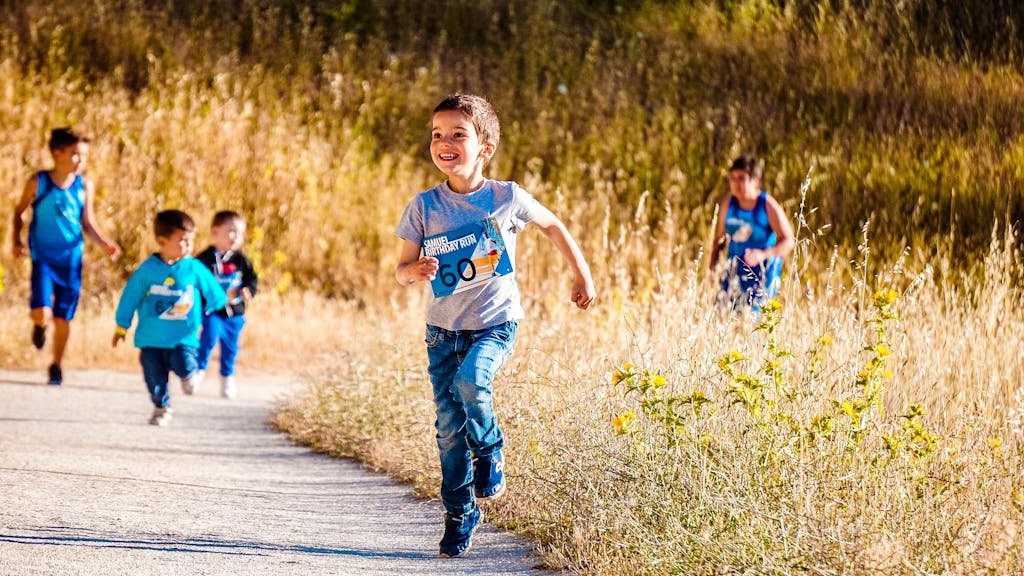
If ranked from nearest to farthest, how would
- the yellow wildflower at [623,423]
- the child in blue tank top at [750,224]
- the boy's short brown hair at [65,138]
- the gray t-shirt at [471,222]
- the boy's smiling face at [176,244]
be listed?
the yellow wildflower at [623,423], the gray t-shirt at [471,222], the boy's smiling face at [176,244], the child in blue tank top at [750,224], the boy's short brown hair at [65,138]

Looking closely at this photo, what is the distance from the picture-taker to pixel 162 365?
8.82 metres

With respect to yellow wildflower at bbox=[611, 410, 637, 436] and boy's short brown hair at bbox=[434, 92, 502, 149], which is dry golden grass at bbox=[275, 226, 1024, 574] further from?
boy's short brown hair at bbox=[434, 92, 502, 149]

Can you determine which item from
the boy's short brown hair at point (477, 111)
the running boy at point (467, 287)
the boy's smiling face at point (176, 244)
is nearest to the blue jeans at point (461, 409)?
the running boy at point (467, 287)

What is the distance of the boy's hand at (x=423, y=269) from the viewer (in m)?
5.04

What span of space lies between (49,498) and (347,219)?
1101 centimetres

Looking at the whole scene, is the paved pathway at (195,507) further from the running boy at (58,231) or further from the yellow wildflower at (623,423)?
the running boy at (58,231)

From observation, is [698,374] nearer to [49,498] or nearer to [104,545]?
[104,545]

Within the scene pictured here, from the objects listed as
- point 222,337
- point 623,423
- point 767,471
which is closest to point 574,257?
point 623,423

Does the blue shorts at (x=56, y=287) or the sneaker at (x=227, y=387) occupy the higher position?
the blue shorts at (x=56, y=287)

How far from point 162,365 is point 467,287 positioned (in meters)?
4.18

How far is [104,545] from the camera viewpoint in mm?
5188

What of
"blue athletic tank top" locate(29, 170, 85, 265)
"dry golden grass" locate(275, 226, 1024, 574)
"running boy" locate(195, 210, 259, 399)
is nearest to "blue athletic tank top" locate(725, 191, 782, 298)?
"dry golden grass" locate(275, 226, 1024, 574)

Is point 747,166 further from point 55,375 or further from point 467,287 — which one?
point 55,375

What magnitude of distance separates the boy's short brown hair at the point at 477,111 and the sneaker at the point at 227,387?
558 centimetres
